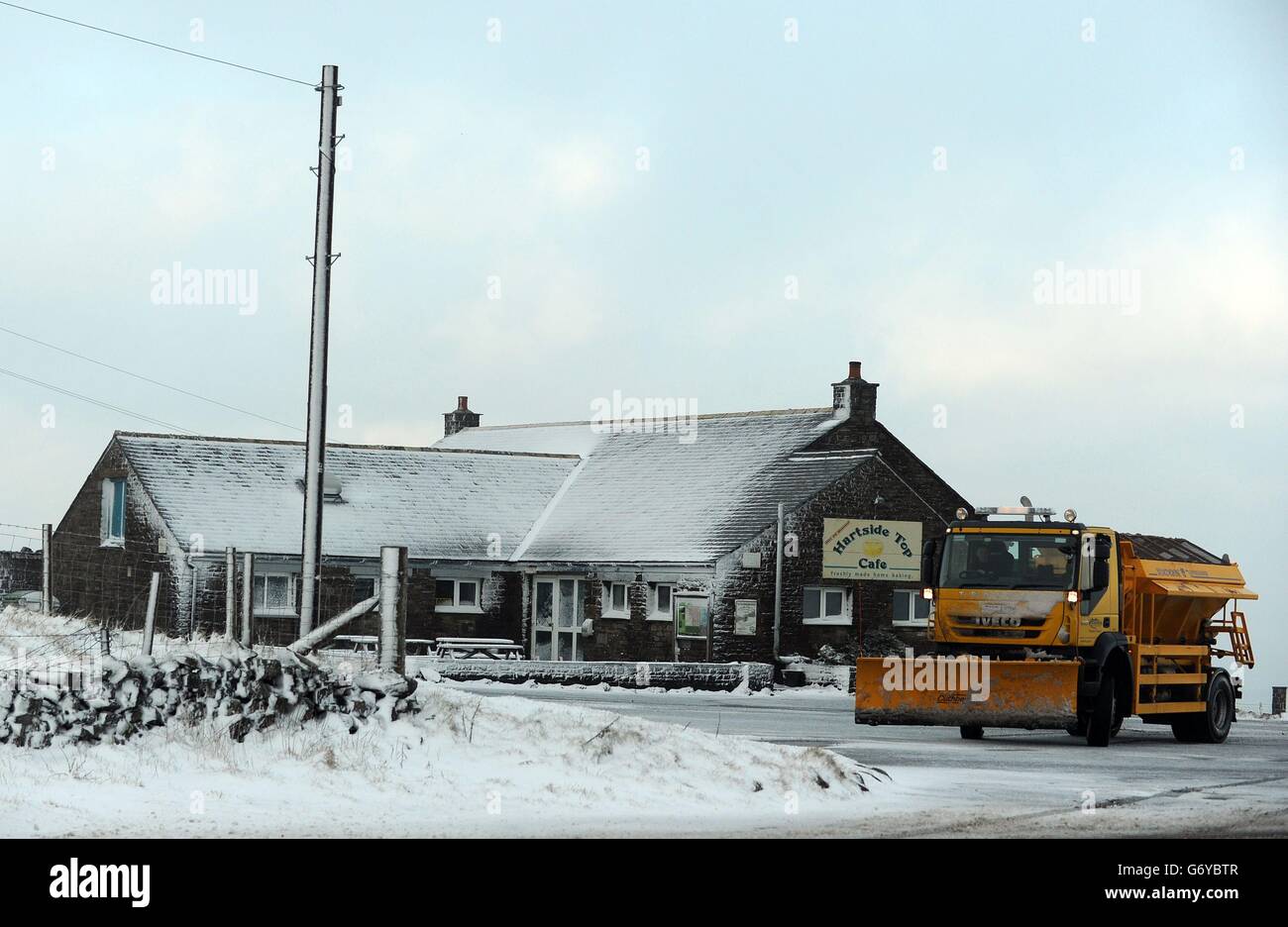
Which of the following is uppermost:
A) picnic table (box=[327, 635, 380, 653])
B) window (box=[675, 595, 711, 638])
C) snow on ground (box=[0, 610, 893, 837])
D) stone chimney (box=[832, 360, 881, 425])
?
stone chimney (box=[832, 360, 881, 425])

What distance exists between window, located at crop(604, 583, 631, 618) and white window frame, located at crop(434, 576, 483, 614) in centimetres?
338

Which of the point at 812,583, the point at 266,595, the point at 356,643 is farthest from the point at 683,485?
the point at 266,595

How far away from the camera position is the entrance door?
4394 centimetres

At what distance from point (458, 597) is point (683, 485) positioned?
6.62 metres

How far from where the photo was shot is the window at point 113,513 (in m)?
43.9

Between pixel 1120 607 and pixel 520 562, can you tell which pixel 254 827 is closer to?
pixel 1120 607

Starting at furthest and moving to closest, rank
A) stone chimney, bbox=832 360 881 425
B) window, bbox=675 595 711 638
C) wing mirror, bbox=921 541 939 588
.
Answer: stone chimney, bbox=832 360 881 425
window, bbox=675 595 711 638
wing mirror, bbox=921 541 939 588

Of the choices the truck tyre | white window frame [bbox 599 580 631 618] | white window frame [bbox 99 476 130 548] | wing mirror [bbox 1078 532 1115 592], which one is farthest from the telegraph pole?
white window frame [bbox 99 476 130 548]

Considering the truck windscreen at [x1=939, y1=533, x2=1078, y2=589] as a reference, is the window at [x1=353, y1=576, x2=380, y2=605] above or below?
below

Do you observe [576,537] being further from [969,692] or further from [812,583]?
[969,692]

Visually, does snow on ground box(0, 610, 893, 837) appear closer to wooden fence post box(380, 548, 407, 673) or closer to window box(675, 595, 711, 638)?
wooden fence post box(380, 548, 407, 673)

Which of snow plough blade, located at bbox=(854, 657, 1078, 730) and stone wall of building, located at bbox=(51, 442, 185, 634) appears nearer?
snow plough blade, located at bbox=(854, 657, 1078, 730)

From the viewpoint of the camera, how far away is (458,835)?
40.2 ft
